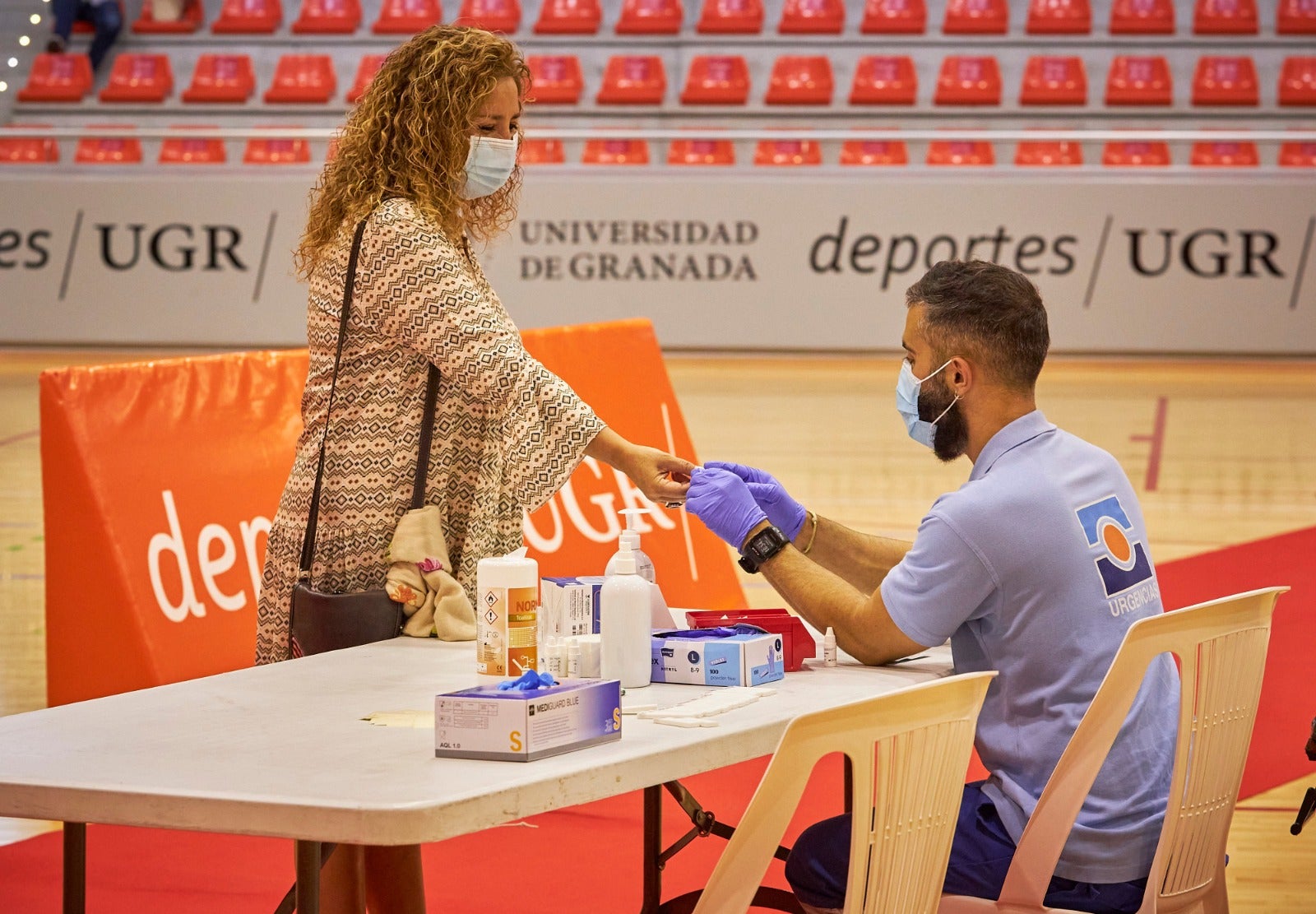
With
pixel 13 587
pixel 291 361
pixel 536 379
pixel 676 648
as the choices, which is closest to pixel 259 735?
pixel 676 648

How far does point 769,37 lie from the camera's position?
44.8ft

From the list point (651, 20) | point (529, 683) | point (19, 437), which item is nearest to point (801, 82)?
point (651, 20)

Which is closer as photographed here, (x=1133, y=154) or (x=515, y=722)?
(x=515, y=722)

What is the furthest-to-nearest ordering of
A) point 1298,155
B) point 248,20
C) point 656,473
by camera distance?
point 248,20 < point 1298,155 < point 656,473

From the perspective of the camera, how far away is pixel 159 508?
3990 mm

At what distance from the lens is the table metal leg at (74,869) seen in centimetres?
202

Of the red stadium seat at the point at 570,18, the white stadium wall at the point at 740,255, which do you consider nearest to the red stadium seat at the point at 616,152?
the white stadium wall at the point at 740,255

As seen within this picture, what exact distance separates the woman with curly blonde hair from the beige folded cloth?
0.05 metres

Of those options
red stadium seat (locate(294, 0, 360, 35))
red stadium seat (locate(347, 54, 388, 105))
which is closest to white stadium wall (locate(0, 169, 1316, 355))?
red stadium seat (locate(347, 54, 388, 105))

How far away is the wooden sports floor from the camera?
3.95 metres

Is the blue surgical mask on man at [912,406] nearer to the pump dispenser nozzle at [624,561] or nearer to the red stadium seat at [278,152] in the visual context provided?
the pump dispenser nozzle at [624,561]

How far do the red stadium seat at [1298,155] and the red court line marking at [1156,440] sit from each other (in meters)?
2.38

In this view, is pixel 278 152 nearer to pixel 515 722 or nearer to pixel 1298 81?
pixel 1298 81

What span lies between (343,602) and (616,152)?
952 centimetres
